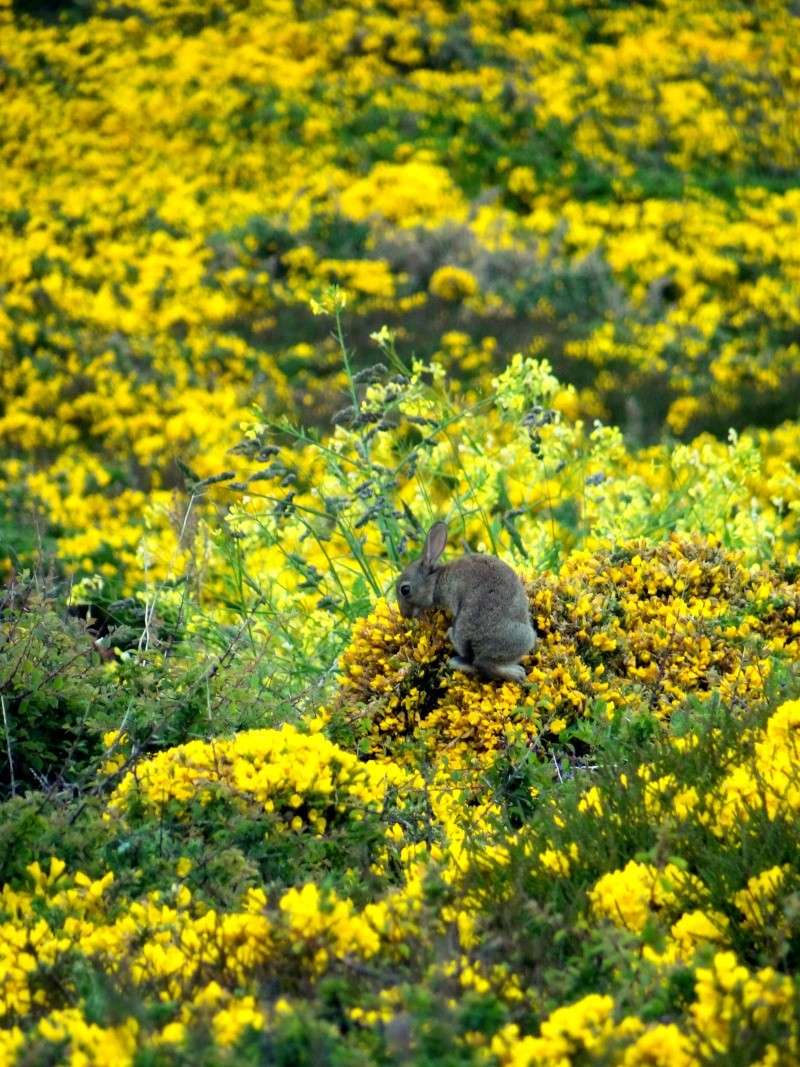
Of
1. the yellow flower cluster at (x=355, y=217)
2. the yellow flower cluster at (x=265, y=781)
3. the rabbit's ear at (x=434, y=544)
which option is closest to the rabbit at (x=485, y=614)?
the rabbit's ear at (x=434, y=544)

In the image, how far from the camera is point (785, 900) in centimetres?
313

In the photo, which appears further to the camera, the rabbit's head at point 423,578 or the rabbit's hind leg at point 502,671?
the rabbit's head at point 423,578

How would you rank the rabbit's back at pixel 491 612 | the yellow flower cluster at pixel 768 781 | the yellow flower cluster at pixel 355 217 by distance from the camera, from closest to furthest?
the yellow flower cluster at pixel 768 781 → the rabbit's back at pixel 491 612 → the yellow flower cluster at pixel 355 217

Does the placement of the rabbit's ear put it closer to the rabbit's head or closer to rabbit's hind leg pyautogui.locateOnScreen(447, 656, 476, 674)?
the rabbit's head

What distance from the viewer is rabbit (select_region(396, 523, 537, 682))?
553 centimetres

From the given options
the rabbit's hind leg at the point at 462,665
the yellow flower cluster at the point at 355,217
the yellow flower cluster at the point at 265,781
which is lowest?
the yellow flower cluster at the point at 355,217

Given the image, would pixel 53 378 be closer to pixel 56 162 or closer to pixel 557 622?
pixel 56 162

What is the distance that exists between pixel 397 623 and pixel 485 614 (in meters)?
0.74

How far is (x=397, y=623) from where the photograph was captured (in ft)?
20.2

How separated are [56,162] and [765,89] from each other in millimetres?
11708

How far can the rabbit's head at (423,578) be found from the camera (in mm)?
5883

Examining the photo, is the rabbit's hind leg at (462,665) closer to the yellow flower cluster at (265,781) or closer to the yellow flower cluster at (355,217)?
the yellow flower cluster at (265,781)

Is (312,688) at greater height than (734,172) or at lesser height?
greater

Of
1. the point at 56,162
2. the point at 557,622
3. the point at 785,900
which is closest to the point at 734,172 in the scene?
the point at 56,162
